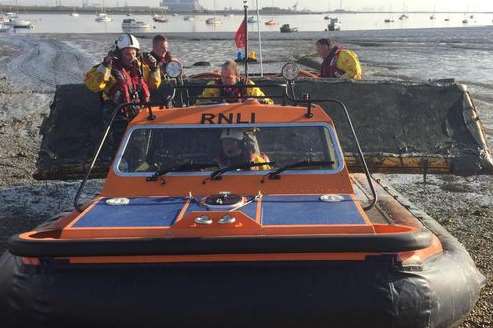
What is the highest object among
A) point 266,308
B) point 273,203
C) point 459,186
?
point 273,203

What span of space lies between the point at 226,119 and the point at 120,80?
2.14 meters

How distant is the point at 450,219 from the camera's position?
5555mm

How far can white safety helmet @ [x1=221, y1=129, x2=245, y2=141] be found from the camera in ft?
12.9

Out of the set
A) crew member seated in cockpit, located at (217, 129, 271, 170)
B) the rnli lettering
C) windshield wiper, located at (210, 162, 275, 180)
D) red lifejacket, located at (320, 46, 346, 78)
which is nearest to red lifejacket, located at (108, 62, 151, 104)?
the rnli lettering

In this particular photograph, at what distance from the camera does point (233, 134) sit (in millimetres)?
3932

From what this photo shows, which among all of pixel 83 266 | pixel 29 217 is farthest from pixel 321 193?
pixel 29 217

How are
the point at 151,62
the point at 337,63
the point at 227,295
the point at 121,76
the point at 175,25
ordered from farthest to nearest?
the point at 175,25 < the point at 337,63 < the point at 151,62 < the point at 121,76 < the point at 227,295

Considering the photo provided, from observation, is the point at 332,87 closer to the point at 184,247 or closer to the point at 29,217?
the point at 29,217

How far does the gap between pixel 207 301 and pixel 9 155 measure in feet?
20.2

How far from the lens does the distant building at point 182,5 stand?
6752 inches

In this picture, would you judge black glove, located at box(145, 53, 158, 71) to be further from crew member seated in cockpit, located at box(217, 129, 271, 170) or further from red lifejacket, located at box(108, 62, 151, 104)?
crew member seated in cockpit, located at box(217, 129, 271, 170)

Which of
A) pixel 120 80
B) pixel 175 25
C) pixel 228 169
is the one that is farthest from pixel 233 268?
pixel 175 25

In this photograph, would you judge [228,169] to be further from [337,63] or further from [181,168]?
[337,63]

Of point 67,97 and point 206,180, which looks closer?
point 206,180
